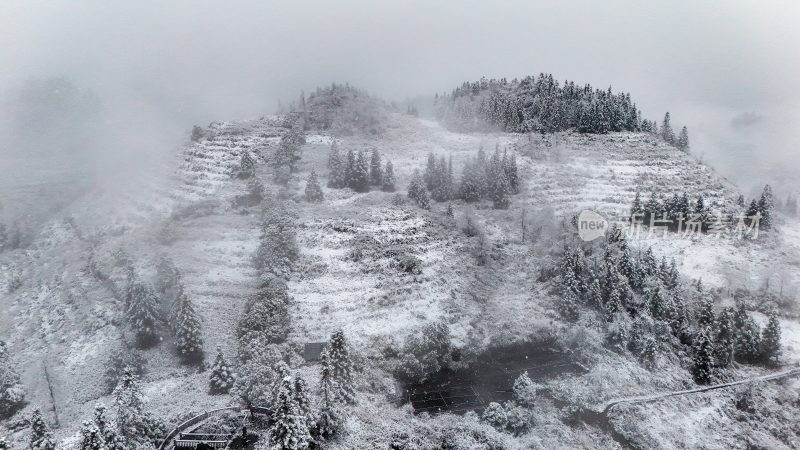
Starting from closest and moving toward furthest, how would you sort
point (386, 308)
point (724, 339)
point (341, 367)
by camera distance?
point (341, 367), point (724, 339), point (386, 308)

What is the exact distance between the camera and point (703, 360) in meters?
65.4

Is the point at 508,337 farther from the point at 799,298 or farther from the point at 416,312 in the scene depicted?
the point at 799,298

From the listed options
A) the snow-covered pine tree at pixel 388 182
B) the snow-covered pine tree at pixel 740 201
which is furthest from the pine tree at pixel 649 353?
the snow-covered pine tree at pixel 388 182

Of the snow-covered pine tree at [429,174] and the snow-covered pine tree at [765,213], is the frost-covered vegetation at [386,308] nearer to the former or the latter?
the snow-covered pine tree at [765,213]

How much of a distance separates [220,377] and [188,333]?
7.65 metres

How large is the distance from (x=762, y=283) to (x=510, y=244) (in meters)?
39.4

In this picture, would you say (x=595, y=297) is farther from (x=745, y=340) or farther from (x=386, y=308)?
(x=386, y=308)

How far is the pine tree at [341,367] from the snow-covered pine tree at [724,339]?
1882 inches

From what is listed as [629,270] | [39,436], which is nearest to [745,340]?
[629,270]

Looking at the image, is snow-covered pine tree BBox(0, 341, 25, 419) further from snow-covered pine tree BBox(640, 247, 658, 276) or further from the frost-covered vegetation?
snow-covered pine tree BBox(640, 247, 658, 276)

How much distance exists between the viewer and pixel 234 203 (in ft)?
306

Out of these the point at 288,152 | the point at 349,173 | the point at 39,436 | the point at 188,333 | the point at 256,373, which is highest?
the point at 288,152

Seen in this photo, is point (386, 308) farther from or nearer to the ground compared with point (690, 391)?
farther from the ground

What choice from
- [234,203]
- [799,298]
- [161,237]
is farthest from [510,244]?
[161,237]
